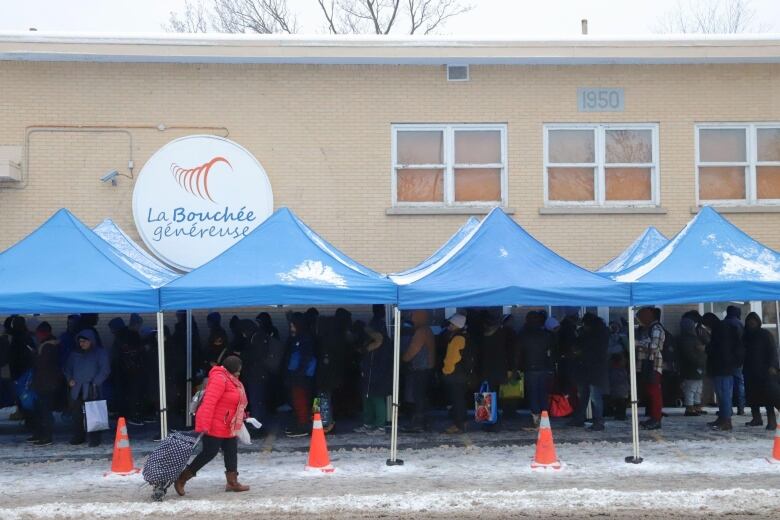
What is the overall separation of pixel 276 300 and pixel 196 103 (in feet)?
18.5

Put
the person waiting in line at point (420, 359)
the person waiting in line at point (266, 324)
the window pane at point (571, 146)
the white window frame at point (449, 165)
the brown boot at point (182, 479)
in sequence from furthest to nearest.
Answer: the window pane at point (571, 146), the white window frame at point (449, 165), the person waiting in line at point (266, 324), the person waiting in line at point (420, 359), the brown boot at point (182, 479)

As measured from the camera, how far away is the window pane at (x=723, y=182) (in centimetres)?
1583

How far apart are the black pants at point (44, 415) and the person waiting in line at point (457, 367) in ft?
17.6

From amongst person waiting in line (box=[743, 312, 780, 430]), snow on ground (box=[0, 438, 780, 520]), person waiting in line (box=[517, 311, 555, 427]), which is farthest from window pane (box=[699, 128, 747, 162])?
snow on ground (box=[0, 438, 780, 520])

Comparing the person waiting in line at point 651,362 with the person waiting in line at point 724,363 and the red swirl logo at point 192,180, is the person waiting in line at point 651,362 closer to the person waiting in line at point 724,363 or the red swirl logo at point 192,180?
the person waiting in line at point 724,363

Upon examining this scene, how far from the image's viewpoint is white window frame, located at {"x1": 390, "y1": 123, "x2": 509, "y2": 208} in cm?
1548

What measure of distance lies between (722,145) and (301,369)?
8120 millimetres

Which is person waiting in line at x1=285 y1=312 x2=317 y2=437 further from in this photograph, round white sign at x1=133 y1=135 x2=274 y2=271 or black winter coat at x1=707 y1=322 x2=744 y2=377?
black winter coat at x1=707 y1=322 x2=744 y2=377

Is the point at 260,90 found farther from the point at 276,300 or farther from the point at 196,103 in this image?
the point at 276,300

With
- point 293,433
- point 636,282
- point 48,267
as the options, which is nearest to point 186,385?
point 293,433

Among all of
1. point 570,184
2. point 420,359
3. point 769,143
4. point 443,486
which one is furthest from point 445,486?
point 769,143

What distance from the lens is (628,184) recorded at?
15.8 metres

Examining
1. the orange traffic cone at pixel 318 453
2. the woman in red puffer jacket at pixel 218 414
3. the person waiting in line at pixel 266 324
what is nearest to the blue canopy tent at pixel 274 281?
the orange traffic cone at pixel 318 453

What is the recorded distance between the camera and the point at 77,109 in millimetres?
15203
